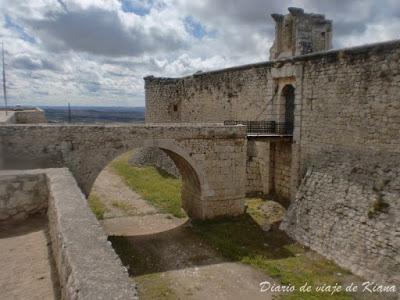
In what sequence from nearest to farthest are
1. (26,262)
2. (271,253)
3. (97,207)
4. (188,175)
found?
(26,262)
(271,253)
(188,175)
(97,207)

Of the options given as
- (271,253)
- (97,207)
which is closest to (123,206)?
(97,207)

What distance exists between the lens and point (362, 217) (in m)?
9.34

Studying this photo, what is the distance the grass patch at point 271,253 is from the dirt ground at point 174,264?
0.36 m

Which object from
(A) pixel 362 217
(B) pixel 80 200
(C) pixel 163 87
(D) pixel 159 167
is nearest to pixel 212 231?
(A) pixel 362 217

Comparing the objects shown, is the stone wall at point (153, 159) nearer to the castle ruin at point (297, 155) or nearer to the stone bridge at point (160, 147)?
the castle ruin at point (297, 155)

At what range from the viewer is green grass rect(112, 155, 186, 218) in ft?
48.2

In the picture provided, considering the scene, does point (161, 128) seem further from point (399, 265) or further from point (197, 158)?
point (399, 265)

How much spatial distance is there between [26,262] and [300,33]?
47.5 ft

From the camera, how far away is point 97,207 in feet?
46.9

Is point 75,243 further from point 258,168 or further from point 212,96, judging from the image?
point 212,96

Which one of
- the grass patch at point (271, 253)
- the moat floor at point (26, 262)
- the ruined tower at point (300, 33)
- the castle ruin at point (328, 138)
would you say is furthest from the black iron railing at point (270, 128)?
the moat floor at point (26, 262)

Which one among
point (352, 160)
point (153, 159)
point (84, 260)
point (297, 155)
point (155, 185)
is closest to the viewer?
point (84, 260)

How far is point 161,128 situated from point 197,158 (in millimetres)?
1640

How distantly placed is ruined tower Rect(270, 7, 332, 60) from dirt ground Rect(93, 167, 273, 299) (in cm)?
893
